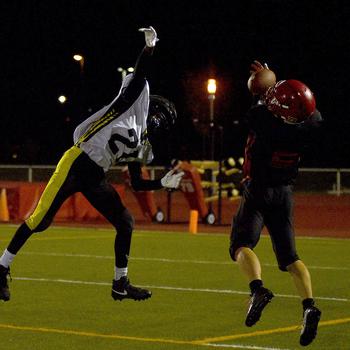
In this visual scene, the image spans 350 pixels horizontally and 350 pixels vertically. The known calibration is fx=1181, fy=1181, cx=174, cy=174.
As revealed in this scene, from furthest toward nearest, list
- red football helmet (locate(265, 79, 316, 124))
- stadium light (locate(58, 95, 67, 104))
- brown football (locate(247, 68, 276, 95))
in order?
stadium light (locate(58, 95, 67, 104)) → brown football (locate(247, 68, 276, 95)) → red football helmet (locate(265, 79, 316, 124))

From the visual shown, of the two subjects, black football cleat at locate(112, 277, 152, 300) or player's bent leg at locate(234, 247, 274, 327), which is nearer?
player's bent leg at locate(234, 247, 274, 327)

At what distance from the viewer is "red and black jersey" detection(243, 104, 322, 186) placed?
32.5 ft

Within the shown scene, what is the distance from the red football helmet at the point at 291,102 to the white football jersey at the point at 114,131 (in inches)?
62.8

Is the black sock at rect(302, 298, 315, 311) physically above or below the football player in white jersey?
below

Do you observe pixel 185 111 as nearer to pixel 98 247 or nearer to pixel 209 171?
pixel 209 171

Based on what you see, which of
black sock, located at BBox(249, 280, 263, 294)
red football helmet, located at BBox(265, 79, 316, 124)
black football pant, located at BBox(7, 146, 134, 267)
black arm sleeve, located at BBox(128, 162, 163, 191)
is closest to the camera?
red football helmet, located at BBox(265, 79, 316, 124)

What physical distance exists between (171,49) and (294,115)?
Result: 6615 cm

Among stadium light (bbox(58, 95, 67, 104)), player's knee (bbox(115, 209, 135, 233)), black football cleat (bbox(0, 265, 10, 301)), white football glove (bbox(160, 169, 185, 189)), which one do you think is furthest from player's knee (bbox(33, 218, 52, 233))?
stadium light (bbox(58, 95, 67, 104))

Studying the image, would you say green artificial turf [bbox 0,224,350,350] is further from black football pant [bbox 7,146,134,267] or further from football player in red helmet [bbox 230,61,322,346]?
black football pant [bbox 7,146,134,267]

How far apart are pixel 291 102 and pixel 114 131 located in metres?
2.01

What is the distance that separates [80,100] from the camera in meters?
71.1

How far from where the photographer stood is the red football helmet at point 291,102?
9.80 meters

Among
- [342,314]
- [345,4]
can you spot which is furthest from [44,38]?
[342,314]

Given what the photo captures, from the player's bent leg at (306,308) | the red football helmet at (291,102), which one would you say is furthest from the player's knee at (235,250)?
the red football helmet at (291,102)
